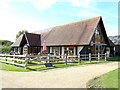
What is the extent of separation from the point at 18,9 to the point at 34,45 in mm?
10828

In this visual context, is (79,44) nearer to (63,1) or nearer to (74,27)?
(74,27)

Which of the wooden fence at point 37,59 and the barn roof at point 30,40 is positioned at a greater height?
the barn roof at point 30,40

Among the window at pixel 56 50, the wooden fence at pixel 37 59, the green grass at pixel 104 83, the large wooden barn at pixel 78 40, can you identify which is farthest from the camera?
the window at pixel 56 50

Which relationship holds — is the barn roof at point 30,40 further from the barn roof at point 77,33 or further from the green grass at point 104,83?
the green grass at point 104,83

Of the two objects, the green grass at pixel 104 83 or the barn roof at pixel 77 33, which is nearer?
the green grass at pixel 104 83

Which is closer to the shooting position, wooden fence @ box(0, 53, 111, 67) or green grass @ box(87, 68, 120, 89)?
green grass @ box(87, 68, 120, 89)

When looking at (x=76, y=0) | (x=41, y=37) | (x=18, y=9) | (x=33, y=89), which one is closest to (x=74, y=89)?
(x=33, y=89)

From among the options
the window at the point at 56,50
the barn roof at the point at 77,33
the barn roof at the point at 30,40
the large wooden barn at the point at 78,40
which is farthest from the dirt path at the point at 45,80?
the barn roof at the point at 30,40

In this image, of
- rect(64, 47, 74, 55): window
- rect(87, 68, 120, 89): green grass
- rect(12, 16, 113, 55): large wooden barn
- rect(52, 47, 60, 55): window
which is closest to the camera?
rect(87, 68, 120, 89): green grass

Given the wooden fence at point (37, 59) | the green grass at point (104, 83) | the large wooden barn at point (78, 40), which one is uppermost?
the large wooden barn at point (78, 40)

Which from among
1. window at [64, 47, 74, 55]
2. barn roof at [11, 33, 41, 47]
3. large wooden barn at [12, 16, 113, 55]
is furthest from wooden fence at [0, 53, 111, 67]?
barn roof at [11, 33, 41, 47]

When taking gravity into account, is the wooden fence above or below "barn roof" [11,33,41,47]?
below

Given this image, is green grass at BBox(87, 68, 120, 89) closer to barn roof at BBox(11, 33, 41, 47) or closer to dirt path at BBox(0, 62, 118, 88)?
dirt path at BBox(0, 62, 118, 88)

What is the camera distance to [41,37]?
78.7ft
